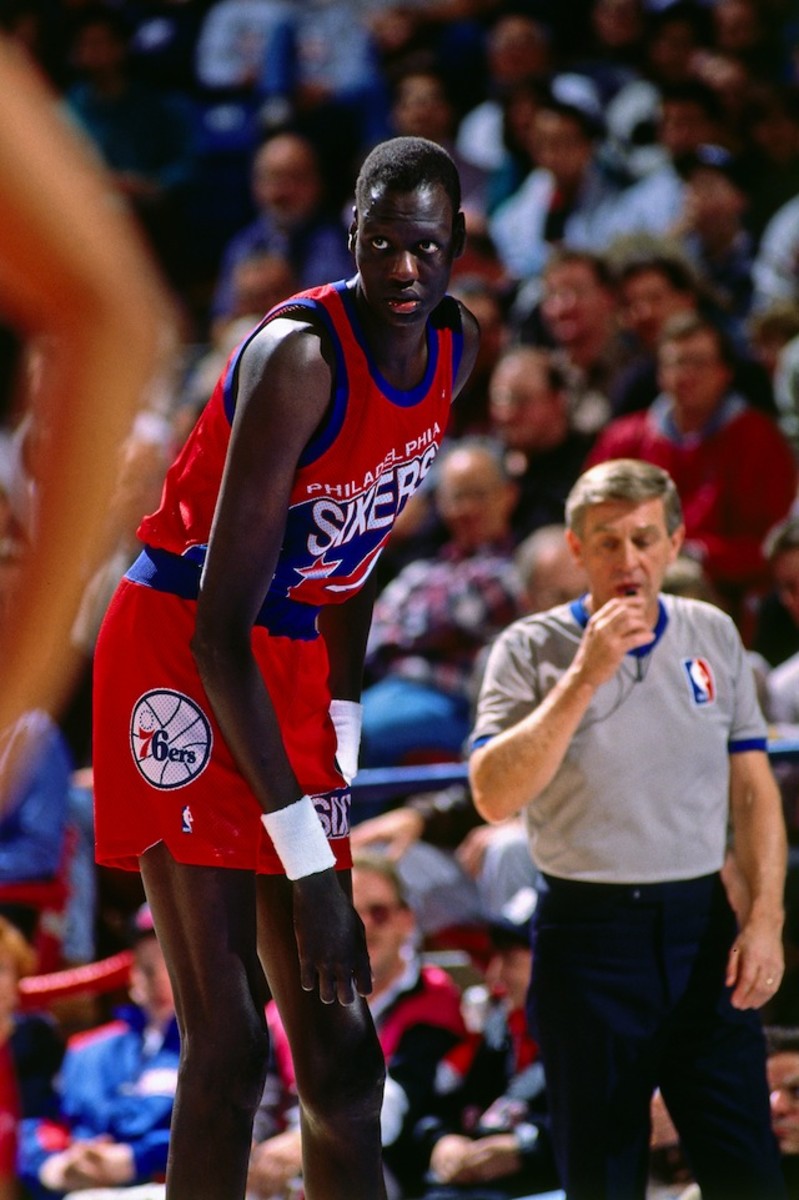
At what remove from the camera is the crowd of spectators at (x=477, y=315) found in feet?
16.5

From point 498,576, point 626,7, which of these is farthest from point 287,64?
point 498,576

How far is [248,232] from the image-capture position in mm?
9750

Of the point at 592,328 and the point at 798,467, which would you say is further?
the point at 592,328

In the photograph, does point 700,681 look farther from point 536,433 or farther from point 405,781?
point 536,433

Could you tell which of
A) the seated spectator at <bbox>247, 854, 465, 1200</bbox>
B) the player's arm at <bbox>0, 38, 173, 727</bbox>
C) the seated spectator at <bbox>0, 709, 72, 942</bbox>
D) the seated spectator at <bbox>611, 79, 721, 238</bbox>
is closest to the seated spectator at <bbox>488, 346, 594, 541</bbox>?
the seated spectator at <bbox>611, 79, 721, 238</bbox>

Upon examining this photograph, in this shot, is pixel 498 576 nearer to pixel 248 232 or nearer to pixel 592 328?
pixel 592 328

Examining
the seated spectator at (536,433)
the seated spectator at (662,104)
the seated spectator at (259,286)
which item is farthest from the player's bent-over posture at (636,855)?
the seated spectator at (259,286)

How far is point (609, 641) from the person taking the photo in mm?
3246

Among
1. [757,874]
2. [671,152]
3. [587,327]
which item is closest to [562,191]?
[671,152]

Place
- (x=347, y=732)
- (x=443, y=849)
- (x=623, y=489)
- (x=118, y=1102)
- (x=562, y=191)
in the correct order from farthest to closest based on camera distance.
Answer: (x=562, y=191) < (x=443, y=849) < (x=118, y=1102) < (x=623, y=489) < (x=347, y=732)

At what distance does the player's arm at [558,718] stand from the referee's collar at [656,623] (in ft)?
0.46

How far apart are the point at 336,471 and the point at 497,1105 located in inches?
94.9

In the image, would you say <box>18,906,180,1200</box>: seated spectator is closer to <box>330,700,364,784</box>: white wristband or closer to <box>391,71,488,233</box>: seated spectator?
<box>330,700,364,784</box>: white wristband

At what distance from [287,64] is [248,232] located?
54.8 inches
